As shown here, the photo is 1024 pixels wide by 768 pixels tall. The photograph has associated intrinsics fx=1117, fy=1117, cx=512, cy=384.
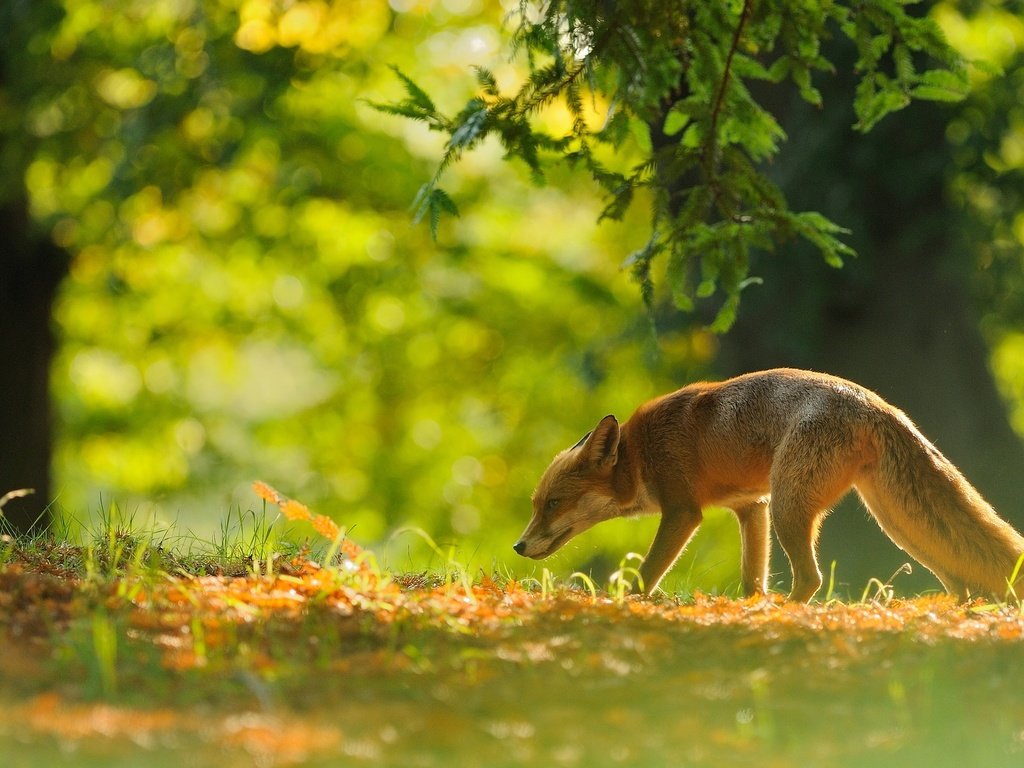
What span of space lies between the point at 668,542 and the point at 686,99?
2506 mm

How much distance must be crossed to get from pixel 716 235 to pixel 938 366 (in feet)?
22.1

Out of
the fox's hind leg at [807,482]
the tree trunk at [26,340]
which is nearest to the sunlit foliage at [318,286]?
the tree trunk at [26,340]

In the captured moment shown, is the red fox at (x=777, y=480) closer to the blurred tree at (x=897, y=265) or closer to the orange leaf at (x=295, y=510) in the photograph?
the orange leaf at (x=295, y=510)

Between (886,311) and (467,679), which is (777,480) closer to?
(467,679)

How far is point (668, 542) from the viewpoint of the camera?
6.32 meters

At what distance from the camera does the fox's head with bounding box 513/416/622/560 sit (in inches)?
265

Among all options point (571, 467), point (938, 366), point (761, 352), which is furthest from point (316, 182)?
point (571, 467)

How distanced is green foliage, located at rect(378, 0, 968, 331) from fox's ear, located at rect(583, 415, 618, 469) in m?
0.80

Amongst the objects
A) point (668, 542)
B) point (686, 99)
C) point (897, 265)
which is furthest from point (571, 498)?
point (897, 265)

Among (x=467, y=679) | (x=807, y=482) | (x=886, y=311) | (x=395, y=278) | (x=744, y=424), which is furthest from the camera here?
(x=395, y=278)

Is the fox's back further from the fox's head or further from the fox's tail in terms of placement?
the fox's head

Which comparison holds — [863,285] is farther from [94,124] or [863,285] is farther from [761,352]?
Answer: [94,124]

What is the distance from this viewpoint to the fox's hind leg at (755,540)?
263 inches

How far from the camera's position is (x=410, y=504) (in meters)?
19.7
